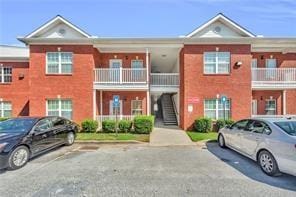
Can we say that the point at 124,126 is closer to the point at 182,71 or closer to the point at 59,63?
the point at 182,71

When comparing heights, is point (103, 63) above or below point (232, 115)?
above

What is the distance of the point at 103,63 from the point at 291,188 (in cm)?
1593

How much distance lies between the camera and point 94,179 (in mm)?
6055

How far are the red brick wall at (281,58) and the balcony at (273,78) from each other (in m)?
1.68

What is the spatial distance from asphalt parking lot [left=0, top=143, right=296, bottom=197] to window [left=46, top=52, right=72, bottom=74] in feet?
27.5

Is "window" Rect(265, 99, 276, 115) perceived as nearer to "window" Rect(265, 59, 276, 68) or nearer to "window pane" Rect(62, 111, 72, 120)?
"window" Rect(265, 59, 276, 68)

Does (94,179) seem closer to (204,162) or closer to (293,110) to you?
(204,162)

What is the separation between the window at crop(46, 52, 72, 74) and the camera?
53.5 feet

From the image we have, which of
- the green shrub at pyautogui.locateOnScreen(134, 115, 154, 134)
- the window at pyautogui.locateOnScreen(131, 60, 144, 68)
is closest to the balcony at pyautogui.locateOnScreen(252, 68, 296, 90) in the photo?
the green shrub at pyautogui.locateOnScreen(134, 115, 154, 134)

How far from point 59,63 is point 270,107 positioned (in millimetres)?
16861

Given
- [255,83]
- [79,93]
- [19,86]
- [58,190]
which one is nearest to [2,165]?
[58,190]

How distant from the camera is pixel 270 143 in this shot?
6.68m

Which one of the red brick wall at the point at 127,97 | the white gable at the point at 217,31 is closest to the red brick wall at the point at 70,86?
the red brick wall at the point at 127,97

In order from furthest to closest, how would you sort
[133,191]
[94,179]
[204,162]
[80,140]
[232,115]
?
[232,115] → [80,140] → [204,162] → [94,179] → [133,191]
